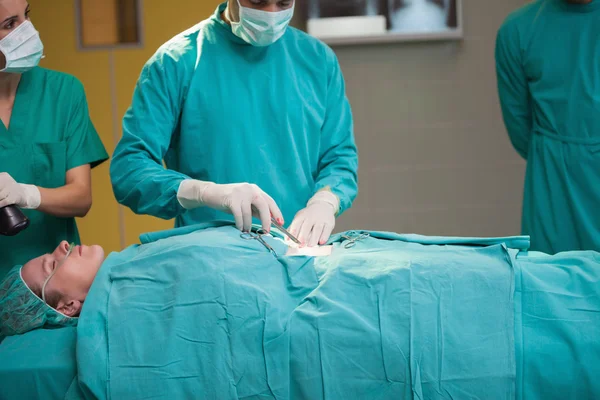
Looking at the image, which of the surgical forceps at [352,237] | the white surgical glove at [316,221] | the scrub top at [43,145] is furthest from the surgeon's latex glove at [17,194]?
the surgical forceps at [352,237]

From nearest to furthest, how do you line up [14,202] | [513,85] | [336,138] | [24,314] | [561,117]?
[24,314]
[14,202]
[336,138]
[561,117]
[513,85]

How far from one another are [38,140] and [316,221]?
2.90ft

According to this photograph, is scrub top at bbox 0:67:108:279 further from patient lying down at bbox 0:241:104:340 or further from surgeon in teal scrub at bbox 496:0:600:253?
surgeon in teal scrub at bbox 496:0:600:253

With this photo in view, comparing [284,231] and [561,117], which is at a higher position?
[561,117]

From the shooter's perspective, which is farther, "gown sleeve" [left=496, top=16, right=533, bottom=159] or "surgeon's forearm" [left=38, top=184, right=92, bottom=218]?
"gown sleeve" [left=496, top=16, right=533, bottom=159]

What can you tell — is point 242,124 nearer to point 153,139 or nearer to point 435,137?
point 153,139

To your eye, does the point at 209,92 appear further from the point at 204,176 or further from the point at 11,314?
the point at 11,314

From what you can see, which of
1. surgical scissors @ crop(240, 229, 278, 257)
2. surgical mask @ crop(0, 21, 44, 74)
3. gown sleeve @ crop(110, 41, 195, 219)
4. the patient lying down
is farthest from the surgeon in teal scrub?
surgical mask @ crop(0, 21, 44, 74)

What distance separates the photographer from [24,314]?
1790 mm

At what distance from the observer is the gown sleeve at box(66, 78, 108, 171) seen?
220 centimetres

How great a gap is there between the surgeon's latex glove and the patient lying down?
163 millimetres

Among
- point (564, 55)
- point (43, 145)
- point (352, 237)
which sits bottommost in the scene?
point (352, 237)

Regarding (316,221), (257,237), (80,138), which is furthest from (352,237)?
(80,138)

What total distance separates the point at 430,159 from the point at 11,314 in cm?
254
